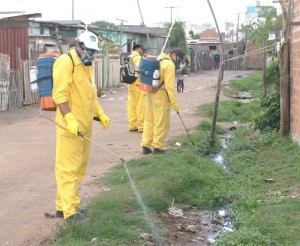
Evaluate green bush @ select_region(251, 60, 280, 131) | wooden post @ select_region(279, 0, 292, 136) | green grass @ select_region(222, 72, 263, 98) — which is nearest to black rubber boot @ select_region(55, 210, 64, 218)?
wooden post @ select_region(279, 0, 292, 136)

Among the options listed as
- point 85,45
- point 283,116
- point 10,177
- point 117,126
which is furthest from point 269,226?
point 117,126

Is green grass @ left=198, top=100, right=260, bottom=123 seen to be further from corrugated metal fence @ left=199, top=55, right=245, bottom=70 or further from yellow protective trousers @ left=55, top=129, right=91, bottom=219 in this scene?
corrugated metal fence @ left=199, top=55, right=245, bottom=70

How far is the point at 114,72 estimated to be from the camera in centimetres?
2961

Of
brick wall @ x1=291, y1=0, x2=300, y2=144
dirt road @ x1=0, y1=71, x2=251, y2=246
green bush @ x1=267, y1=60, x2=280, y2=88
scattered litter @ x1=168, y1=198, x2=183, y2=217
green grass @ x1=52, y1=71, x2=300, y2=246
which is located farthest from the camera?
green bush @ x1=267, y1=60, x2=280, y2=88

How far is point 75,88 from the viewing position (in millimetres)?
6453

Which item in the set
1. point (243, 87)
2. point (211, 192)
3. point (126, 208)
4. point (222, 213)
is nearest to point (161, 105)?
point (211, 192)

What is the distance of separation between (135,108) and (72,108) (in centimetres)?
748

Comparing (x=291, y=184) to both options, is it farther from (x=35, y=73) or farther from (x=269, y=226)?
(x=35, y=73)

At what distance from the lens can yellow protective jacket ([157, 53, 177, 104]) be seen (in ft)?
34.0

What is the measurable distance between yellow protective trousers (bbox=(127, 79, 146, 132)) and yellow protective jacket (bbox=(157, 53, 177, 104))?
3.05 meters

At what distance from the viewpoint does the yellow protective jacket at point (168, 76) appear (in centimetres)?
1037

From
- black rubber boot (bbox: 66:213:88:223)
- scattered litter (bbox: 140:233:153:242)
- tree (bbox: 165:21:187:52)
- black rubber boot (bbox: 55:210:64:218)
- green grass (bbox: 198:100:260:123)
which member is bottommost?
scattered litter (bbox: 140:233:153:242)

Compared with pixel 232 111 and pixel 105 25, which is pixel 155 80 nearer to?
pixel 232 111

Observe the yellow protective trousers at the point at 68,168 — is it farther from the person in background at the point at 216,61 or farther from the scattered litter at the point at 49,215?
the person in background at the point at 216,61
